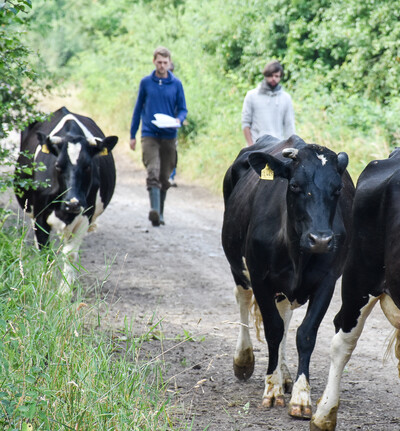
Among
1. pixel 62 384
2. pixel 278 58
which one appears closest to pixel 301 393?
pixel 62 384

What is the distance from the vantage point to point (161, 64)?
36.3 ft

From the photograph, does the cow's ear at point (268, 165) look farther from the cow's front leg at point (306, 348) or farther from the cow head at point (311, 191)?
the cow's front leg at point (306, 348)

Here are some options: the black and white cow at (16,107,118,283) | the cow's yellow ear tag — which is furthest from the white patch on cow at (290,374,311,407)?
the black and white cow at (16,107,118,283)

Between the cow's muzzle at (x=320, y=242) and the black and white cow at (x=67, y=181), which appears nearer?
the cow's muzzle at (x=320, y=242)

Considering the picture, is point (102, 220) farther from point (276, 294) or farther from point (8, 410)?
point (8, 410)

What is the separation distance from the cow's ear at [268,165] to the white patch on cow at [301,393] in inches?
48.2

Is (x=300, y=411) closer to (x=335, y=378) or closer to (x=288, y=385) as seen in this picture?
(x=335, y=378)

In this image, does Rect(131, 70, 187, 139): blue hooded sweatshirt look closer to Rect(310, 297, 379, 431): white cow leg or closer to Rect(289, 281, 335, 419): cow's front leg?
Rect(289, 281, 335, 419): cow's front leg

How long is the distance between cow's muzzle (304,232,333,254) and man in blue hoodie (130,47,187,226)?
272 inches

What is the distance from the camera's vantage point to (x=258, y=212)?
16.9ft

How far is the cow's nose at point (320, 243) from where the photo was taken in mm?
4383

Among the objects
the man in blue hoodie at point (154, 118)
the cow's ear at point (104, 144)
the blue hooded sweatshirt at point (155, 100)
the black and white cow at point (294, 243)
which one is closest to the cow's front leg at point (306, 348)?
the black and white cow at point (294, 243)

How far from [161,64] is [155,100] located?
21.2 inches

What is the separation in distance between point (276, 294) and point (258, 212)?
21.6 inches
